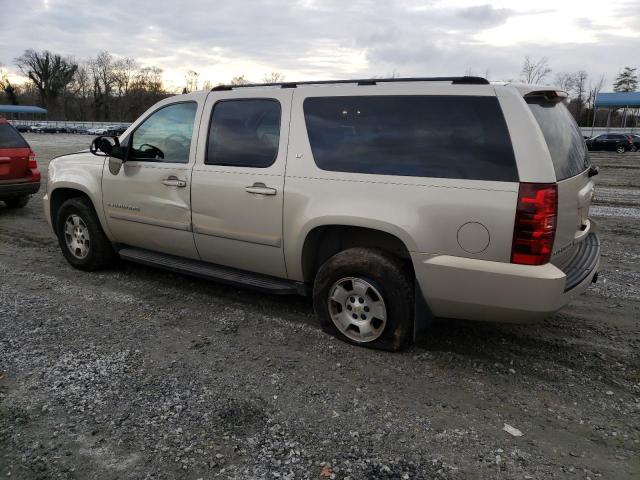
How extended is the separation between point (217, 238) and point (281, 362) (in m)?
1.31

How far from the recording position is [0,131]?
8.88 metres

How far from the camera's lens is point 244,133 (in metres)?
4.29

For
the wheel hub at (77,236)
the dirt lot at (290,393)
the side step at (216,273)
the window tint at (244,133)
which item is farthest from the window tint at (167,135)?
the dirt lot at (290,393)

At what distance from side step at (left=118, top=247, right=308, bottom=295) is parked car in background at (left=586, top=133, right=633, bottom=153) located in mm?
33419

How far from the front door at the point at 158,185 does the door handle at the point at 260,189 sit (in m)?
0.72

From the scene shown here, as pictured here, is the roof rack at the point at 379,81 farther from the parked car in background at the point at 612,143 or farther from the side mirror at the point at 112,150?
the parked car in background at the point at 612,143

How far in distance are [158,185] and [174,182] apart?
226 millimetres

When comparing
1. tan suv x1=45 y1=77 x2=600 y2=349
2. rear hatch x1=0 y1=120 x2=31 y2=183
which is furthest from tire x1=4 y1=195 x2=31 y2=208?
tan suv x1=45 y1=77 x2=600 y2=349

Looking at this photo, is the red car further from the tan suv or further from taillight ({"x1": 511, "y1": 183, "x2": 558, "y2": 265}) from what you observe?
taillight ({"x1": 511, "y1": 183, "x2": 558, "y2": 265})

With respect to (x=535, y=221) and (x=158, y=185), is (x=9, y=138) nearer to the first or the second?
(x=158, y=185)

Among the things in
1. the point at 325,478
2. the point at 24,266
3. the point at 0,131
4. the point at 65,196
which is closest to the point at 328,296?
the point at 325,478

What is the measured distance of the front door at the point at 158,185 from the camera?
4.60m

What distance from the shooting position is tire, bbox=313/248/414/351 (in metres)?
3.62

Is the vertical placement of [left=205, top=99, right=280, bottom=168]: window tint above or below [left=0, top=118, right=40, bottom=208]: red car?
above
